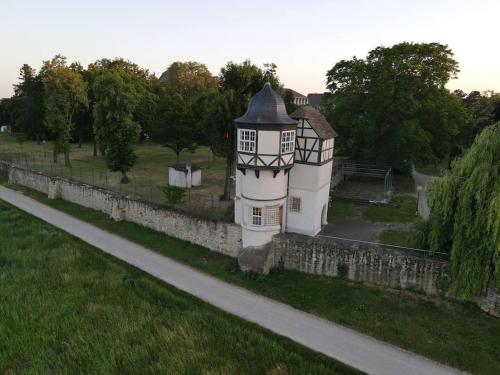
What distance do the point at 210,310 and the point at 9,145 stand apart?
2169 inches

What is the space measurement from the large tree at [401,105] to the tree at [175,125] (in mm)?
14806

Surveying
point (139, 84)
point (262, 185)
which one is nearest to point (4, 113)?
point (139, 84)

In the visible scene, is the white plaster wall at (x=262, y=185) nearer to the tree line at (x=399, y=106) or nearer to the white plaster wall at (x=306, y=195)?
the white plaster wall at (x=306, y=195)

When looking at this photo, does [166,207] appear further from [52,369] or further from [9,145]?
[9,145]

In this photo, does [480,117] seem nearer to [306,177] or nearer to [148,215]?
[306,177]

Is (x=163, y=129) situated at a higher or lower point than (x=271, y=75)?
lower

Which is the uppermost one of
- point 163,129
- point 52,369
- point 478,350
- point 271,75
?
point 271,75

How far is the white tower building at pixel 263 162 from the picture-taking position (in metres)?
18.8

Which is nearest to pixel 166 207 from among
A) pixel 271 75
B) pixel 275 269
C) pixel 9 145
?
pixel 275 269

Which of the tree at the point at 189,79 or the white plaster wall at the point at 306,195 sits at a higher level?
the tree at the point at 189,79

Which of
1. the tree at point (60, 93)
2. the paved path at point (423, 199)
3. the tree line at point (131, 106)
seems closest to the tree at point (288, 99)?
the tree line at point (131, 106)

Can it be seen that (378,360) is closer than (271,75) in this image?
Yes

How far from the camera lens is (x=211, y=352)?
13.4 meters

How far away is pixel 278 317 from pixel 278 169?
23.5ft
